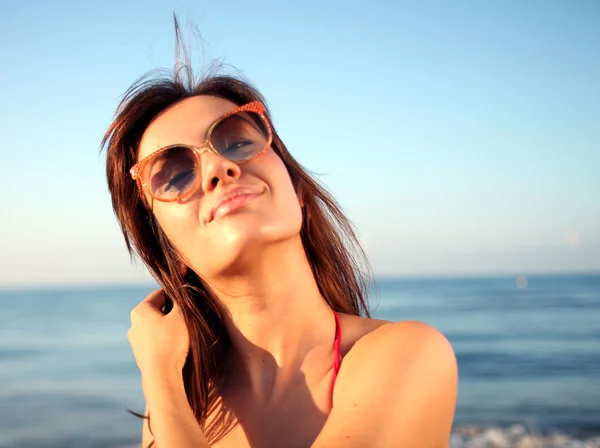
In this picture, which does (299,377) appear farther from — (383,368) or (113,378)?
(113,378)

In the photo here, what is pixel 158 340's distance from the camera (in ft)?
8.72

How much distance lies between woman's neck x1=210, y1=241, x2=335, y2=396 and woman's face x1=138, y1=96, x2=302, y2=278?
0.30ft

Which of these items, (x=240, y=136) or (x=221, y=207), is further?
(x=240, y=136)

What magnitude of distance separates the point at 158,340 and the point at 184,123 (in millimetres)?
934

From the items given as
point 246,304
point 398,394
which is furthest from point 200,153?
point 398,394

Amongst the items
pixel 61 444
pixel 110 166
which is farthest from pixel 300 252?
pixel 61 444

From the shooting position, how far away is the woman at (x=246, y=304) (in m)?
2.18

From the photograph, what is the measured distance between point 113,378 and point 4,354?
541cm

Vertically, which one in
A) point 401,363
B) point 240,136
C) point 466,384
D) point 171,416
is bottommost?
point 466,384

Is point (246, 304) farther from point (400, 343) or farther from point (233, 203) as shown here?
point (400, 343)

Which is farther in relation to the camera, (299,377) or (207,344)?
(207,344)

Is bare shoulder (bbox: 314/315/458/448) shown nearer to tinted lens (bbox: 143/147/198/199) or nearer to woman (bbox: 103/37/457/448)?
woman (bbox: 103/37/457/448)

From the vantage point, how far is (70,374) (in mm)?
12445

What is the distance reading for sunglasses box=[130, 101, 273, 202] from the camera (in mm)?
2607
